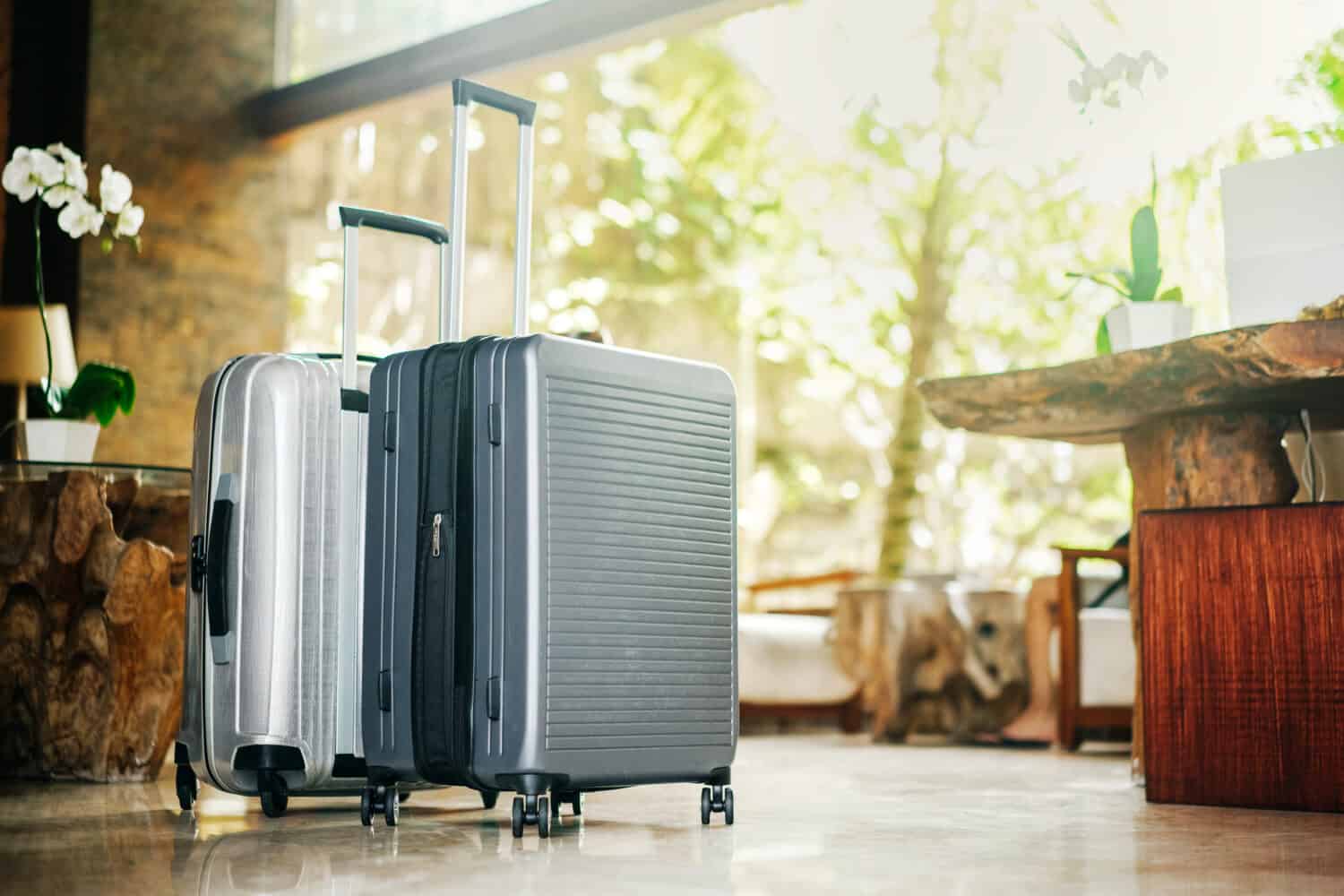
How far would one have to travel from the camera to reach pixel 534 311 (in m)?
8.07

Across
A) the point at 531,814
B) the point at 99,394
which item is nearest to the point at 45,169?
the point at 99,394

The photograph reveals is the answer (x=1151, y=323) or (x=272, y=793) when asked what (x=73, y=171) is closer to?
(x=272, y=793)

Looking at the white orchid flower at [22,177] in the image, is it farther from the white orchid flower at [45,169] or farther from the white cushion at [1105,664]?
the white cushion at [1105,664]

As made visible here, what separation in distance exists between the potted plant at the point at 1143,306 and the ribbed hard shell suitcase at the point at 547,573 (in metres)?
1.21

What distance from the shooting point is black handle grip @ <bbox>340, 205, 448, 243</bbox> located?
237 cm

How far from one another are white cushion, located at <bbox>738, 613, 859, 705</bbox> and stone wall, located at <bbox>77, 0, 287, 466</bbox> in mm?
2079

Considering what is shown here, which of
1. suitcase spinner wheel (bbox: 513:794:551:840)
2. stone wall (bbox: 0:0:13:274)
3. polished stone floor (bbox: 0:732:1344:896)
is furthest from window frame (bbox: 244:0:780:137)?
suitcase spinner wheel (bbox: 513:794:551:840)

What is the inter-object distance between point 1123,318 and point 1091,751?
6.09 feet

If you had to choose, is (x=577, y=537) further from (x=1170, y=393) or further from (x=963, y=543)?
(x=963, y=543)

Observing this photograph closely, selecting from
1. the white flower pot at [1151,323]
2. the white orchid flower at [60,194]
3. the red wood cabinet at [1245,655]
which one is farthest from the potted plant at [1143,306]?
the white orchid flower at [60,194]

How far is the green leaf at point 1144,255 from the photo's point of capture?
123 inches

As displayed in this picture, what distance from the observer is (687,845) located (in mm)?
1926

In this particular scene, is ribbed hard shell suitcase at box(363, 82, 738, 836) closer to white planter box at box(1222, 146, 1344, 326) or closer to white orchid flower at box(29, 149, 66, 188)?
white planter box at box(1222, 146, 1344, 326)

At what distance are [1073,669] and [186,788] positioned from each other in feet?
9.59
